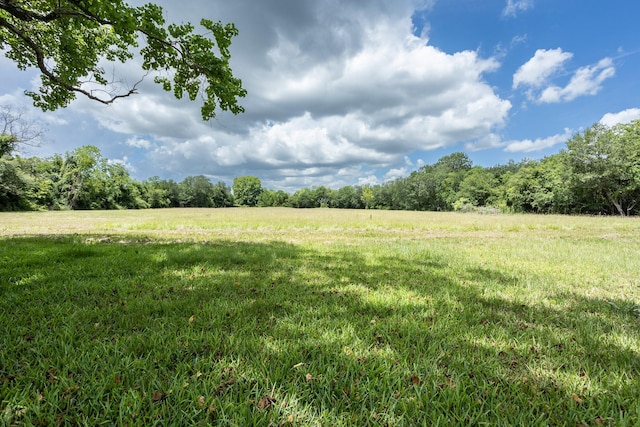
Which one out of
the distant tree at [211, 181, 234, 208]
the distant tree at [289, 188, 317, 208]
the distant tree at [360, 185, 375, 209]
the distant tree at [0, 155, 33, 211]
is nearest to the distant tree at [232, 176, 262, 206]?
the distant tree at [211, 181, 234, 208]

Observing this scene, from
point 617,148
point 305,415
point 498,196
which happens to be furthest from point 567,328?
point 498,196

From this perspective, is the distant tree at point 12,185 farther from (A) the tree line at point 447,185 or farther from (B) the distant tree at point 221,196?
(B) the distant tree at point 221,196

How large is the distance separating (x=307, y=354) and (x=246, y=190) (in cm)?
13259

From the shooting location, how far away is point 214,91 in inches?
300

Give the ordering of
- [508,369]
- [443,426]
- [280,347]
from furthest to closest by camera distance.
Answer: [280,347]
[508,369]
[443,426]

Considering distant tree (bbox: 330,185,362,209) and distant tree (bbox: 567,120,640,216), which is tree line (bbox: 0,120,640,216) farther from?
distant tree (bbox: 330,185,362,209)

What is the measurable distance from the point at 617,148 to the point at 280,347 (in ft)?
194

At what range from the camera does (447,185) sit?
299 ft

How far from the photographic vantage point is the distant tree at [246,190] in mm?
127750

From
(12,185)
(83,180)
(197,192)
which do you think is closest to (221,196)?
(197,192)

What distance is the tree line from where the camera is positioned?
133 feet

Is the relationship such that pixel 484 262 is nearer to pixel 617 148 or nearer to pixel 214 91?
pixel 214 91

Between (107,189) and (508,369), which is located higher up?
(107,189)

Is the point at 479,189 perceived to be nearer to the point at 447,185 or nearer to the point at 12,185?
the point at 447,185
